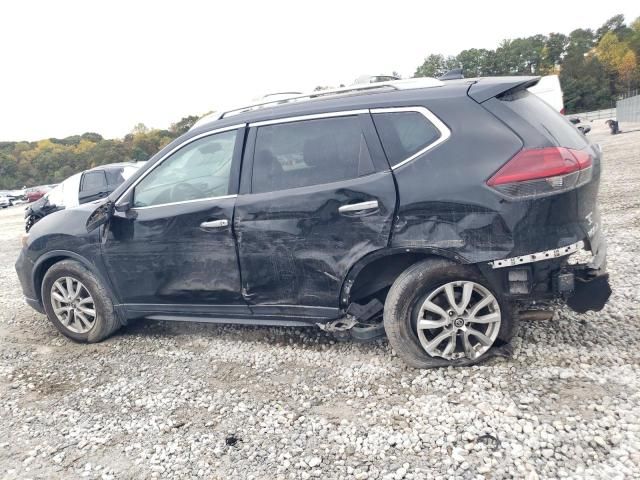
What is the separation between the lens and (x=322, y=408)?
300 cm

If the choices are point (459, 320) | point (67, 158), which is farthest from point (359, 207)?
point (67, 158)

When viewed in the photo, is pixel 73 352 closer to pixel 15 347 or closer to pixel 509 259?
pixel 15 347

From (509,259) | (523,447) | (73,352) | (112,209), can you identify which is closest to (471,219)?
(509,259)

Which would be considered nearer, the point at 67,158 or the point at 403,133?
the point at 403,133

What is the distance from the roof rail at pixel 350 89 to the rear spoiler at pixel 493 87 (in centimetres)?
30

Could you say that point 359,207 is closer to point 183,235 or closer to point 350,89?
point 350,89

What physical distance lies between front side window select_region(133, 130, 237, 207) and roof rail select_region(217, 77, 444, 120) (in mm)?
288

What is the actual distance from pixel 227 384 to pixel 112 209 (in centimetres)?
177

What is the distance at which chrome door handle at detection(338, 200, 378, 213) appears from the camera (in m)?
3.09

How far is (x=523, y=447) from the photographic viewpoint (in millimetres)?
2400

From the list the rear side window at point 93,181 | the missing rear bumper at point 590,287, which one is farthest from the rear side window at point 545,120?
the rear side window at point 93,181

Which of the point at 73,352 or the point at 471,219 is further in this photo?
the point at 73,352

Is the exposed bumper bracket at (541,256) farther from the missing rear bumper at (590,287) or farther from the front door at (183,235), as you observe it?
the front door at (183,235)

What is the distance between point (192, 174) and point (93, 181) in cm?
950
